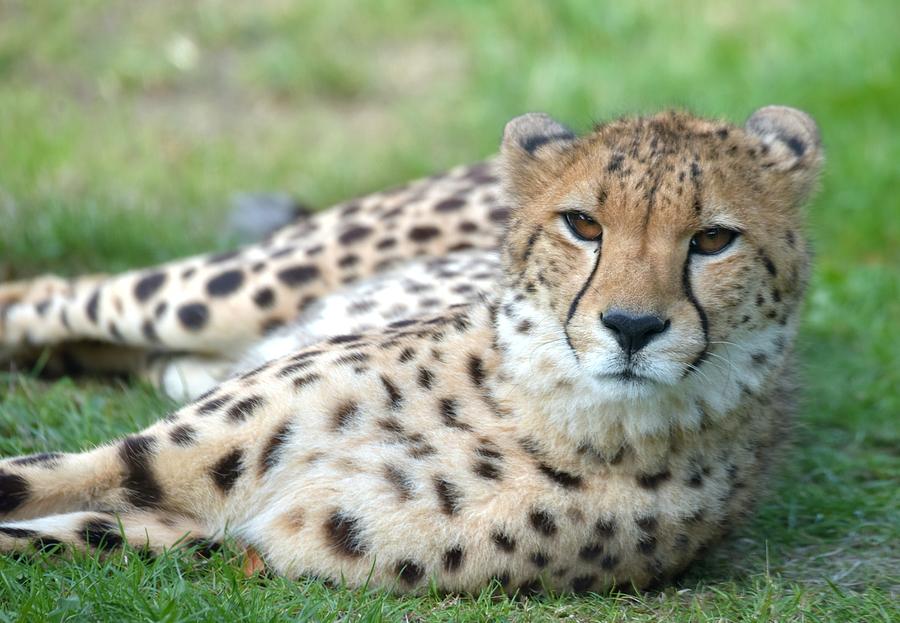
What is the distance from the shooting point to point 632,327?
2.57m

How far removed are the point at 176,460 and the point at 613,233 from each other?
1.10 meters

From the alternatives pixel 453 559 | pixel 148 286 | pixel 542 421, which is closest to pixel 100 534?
pixel 453 559

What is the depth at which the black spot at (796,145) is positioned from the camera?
124 inches

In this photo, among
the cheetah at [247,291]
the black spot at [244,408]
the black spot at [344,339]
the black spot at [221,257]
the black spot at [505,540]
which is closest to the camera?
the black spot at [505,540]

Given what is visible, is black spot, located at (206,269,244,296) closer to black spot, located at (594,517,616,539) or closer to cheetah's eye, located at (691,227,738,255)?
black spot, located at (594,517,616,539)

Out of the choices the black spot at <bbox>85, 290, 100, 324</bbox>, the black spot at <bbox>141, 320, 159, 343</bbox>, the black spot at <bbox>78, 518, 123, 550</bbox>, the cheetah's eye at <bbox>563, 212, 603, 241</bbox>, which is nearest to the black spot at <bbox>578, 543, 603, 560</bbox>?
the cheetah's eye at <bbox>563, 212, 603, 241</bbox>

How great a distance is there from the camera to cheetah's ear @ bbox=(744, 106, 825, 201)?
3082 mm

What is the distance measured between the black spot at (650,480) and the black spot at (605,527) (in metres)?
0.11

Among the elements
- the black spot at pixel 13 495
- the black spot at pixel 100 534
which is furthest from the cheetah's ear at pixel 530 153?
the black spot at pixel 13 495

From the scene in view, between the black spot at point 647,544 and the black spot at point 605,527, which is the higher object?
the black spot at point 605,527

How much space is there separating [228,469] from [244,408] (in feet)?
0.47

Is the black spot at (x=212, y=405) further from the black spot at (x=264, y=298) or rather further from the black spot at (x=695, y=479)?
the black spot at (x=264, y=298)

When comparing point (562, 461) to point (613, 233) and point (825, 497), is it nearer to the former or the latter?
point (613, 233)

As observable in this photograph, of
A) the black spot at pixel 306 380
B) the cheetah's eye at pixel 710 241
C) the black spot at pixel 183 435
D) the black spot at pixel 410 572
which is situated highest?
the cheetah's eye at pixel 710 241
